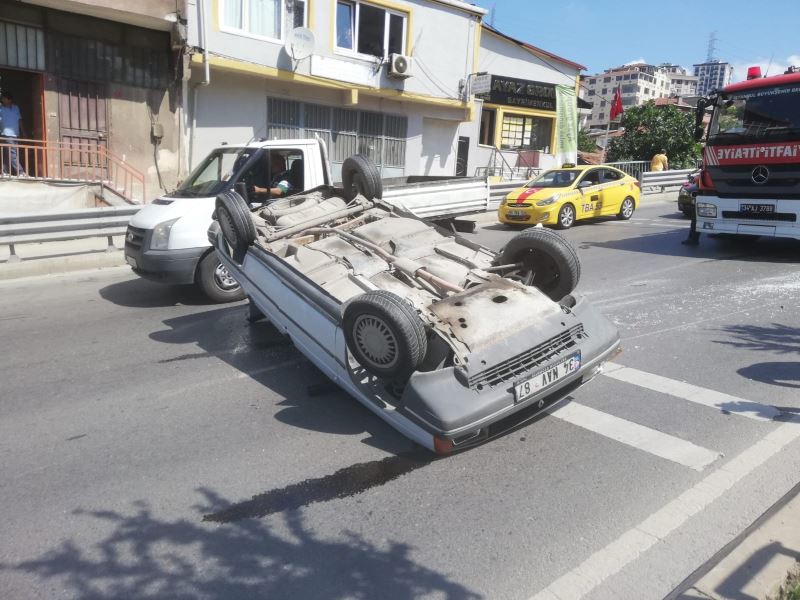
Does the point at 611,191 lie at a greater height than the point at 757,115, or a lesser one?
lesser

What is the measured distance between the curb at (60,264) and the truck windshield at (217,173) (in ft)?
9.60

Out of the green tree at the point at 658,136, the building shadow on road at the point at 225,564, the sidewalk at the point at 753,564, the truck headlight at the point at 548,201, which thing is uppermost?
the green tree at the point at 658,136

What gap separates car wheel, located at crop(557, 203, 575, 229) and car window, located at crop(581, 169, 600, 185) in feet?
3.29

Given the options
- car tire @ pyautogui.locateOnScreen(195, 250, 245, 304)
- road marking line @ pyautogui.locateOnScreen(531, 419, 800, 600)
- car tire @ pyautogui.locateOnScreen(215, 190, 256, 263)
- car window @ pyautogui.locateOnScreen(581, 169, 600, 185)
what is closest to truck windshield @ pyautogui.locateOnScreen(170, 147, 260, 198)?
car tire @ pyautogui.locateOnScreen(195, 250, 245, 304)

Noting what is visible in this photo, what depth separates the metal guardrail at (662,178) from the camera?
75.6 ft

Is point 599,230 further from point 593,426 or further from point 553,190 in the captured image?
point 593,426

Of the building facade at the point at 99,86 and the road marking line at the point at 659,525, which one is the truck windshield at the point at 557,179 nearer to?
the building facade at the point at 99,86

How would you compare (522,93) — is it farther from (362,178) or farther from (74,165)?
(362,178)

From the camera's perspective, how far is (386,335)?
12.9ft

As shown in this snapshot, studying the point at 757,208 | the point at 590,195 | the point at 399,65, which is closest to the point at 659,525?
the point at 757,208

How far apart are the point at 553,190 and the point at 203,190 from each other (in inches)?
372

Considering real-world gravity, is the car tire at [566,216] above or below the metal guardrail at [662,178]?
below

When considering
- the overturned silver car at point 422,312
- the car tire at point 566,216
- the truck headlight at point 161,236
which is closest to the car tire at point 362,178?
the overturned silver car at point 422,312

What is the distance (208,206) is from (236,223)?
257 cm
